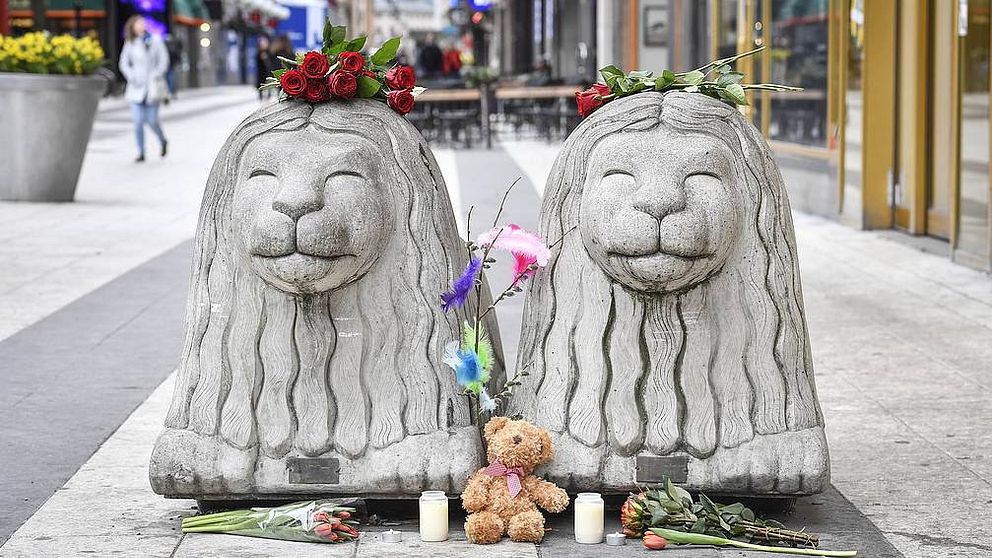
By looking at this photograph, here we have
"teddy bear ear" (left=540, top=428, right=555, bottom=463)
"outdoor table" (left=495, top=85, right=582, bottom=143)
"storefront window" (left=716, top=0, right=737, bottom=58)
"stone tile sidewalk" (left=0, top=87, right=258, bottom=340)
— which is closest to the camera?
"teddy bear ear" (left=540, top=428, right=555, bottom=463)

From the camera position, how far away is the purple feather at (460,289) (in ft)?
14.6

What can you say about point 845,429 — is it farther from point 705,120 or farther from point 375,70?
point 375,70

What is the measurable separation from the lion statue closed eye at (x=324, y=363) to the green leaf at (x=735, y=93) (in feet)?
3.22

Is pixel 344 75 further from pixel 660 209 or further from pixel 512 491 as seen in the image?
pixel 512 491

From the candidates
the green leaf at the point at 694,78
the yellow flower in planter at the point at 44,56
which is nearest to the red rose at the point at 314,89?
the green leaf at the point at 694,78

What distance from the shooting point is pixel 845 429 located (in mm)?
5703

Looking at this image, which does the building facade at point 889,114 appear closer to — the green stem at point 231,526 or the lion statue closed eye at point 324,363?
the lion statue closed eye at point 324,363

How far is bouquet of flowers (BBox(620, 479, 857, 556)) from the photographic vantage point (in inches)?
166

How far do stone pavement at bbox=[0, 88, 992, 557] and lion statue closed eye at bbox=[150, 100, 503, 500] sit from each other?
0.23 meters

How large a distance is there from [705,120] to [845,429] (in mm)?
1783

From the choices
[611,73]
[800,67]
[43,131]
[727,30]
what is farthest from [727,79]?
[727,30]

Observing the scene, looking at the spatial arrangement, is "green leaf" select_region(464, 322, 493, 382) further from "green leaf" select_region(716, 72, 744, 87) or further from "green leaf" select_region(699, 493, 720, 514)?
"green leaf" select_region(716, 72, 744, 87)

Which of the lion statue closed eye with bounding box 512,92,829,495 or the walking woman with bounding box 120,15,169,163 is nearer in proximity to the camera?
the lion statue closed eye with bounding box 512,92,829,495

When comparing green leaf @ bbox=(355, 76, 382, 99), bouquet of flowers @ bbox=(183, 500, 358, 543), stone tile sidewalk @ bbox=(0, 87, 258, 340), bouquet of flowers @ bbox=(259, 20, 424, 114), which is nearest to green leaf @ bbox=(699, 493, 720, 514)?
bouquet of flowers @ bbox=(183, 500, 358, 543)
